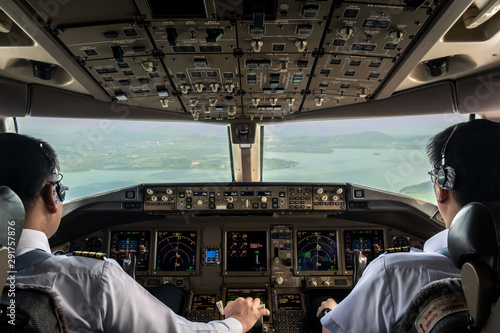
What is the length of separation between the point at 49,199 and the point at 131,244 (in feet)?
8.19

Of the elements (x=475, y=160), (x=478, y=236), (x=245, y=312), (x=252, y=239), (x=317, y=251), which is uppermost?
(x=475, y=160)

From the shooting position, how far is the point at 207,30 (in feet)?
6.28

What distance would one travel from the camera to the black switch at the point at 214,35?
192cm

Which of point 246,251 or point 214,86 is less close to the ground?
point 214,86

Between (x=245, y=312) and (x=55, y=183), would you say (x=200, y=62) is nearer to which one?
(x=55, y=183)

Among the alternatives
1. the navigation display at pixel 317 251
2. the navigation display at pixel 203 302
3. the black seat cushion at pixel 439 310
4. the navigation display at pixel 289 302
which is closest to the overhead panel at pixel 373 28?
the black seat cushion at pixel 439 310

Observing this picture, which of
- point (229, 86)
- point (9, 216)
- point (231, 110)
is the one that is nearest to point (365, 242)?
point (231, 110)

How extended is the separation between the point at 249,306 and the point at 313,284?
2029 mm

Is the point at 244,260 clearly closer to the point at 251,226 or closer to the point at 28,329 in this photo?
the point at 251,226

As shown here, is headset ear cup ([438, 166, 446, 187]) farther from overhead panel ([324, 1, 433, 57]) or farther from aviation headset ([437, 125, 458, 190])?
overhead panel ([324, 1, 433, 57])

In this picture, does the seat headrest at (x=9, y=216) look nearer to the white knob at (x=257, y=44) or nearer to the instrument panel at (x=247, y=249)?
the white knob at (x=257, y=44)

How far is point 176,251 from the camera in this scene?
374cm

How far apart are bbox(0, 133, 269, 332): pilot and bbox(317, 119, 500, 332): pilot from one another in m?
0.62

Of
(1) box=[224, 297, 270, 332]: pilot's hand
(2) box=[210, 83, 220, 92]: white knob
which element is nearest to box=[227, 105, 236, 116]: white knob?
(2) box=[210, 83, 220, 92]: white knob
